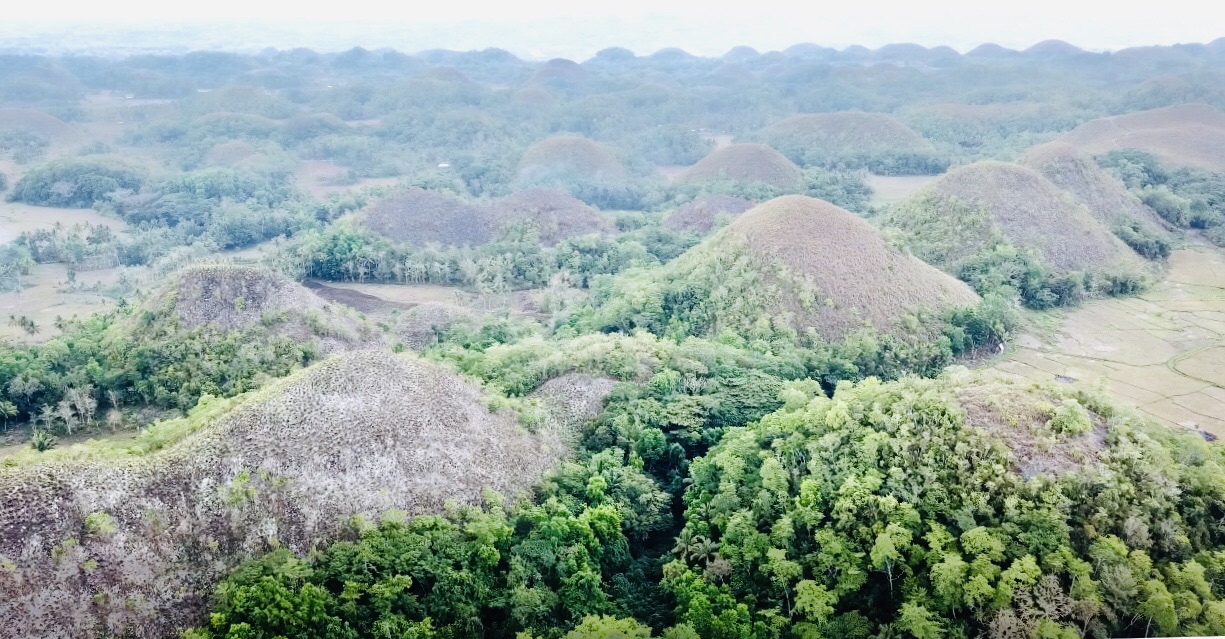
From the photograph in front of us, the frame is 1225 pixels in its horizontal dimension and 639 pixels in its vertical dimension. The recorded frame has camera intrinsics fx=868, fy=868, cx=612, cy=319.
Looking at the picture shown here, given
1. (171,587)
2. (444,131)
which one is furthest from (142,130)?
(171,587)

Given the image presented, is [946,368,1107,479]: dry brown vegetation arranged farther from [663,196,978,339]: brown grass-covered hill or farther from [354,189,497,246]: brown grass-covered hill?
[354,189,497,246]: brown grass-covered hill

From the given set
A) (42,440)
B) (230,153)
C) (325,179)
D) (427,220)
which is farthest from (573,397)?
(230,153)

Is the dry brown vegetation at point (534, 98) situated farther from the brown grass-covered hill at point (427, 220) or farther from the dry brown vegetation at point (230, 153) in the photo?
the brown grass-covered hill at point (427, 220)

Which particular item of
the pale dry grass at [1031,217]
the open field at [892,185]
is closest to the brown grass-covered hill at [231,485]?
the pale dry grass at [1031,217]

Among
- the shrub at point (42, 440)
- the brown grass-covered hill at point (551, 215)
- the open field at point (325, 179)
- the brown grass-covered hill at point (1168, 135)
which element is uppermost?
the brown grass-covered hill at point (1168, 135)

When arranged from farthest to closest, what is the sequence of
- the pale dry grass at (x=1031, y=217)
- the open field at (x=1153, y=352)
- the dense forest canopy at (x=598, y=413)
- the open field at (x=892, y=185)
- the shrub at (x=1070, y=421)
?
the open field at (x=892, y=185), the pale dry grass at (x=1031, y=217), the open field at (x=1153, y=352), the shrub at (x=1070, y=421), the dense forest canopy at (x=598, y=413)

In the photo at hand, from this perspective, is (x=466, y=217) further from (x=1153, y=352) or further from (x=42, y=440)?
(x=1153, y=352)
